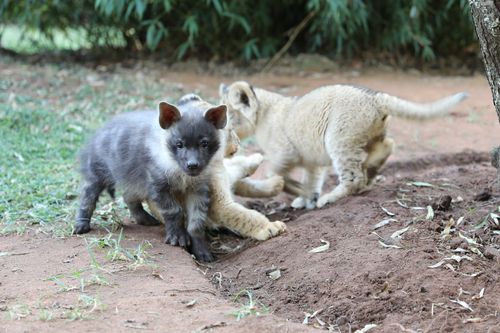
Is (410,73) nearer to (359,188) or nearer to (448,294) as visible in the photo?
(359,188)

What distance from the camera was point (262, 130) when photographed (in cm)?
749

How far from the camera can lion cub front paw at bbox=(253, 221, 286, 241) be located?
5.67m

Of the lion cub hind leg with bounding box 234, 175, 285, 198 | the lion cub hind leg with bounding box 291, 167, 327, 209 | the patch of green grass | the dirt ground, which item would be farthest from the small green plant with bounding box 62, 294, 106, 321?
the lion cub hind leg with bounding box 291, 167, 327, 209

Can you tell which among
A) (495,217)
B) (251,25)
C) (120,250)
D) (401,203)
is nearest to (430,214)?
(495,217)

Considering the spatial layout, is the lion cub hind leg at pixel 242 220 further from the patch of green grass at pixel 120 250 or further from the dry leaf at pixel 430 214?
the dry leaf at pixel 430 214

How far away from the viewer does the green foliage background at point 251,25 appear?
11.9 m

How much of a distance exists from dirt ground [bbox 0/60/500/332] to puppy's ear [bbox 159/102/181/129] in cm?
88

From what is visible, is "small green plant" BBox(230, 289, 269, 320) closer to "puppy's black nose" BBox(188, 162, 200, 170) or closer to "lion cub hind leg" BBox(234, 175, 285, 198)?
"puppy's black nose" BBox(188, 162, 200, 170)

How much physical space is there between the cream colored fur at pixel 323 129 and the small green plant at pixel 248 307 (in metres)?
2.21

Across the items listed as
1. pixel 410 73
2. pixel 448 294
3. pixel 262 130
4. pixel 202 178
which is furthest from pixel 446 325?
pixel 410 73

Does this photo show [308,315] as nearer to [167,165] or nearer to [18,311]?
[18,311]

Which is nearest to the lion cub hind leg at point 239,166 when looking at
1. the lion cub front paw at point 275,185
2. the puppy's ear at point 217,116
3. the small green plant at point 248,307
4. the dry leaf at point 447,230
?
the lion cub front paw at point 275,185

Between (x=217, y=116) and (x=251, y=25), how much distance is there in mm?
7073

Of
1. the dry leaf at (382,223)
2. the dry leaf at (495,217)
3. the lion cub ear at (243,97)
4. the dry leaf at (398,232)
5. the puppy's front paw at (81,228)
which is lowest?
the puppy's front paw at (81,228)
